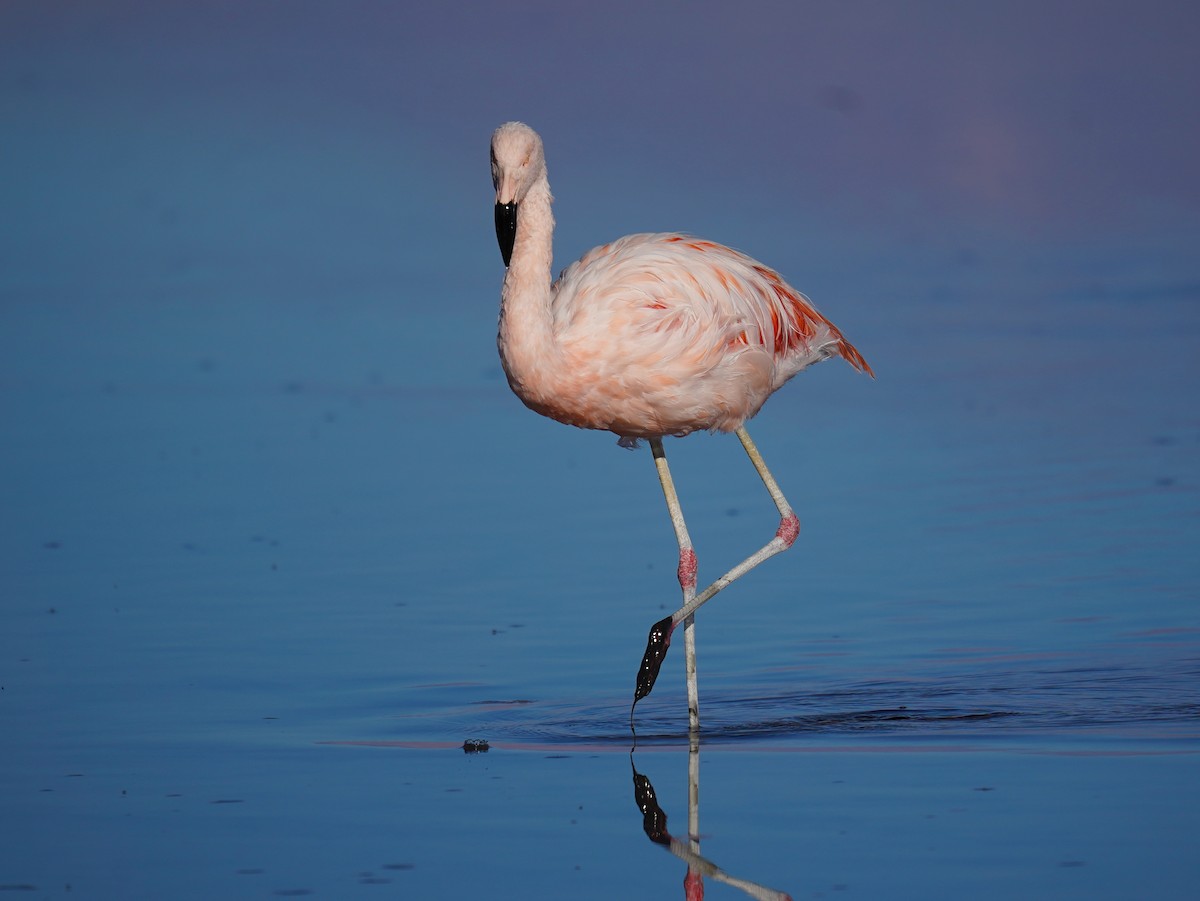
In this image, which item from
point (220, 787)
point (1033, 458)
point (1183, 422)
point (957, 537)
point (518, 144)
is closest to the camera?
point (220, 787)

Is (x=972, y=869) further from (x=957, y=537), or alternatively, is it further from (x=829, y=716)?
(x=957, y=537)

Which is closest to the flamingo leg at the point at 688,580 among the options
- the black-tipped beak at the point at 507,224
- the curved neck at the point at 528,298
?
the curved neck at the point at 528,298

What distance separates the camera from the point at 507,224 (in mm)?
6418

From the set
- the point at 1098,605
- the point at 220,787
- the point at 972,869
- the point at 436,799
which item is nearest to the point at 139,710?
the point at 220,787

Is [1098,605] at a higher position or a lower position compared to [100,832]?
higher

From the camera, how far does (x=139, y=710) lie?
6.46m

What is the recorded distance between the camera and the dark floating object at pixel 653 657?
21.2 feet

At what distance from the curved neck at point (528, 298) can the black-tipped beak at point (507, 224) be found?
3 cm

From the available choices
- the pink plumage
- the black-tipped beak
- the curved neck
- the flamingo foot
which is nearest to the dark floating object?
the flamingo foot

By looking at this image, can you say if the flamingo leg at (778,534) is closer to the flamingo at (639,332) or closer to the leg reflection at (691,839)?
the flamingo at (639,332)

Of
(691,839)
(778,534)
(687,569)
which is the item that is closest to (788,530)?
(778,534)

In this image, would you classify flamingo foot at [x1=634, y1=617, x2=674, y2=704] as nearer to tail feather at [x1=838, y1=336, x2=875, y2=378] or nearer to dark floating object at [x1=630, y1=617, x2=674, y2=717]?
dark floating object at [x1=630, y1=617, x2=674, y2=717]

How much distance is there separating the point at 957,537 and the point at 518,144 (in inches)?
142

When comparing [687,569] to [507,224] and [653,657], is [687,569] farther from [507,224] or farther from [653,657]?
[507,224]
